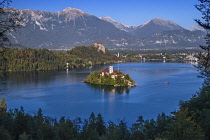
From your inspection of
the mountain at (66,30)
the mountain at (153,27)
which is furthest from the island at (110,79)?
the mountain at (153,27)

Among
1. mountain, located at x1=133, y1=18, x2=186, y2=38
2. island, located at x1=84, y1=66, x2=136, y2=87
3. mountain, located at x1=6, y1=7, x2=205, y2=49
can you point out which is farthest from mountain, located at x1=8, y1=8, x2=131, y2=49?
island, located at x1=84, y1=66, x2=136, y2=87

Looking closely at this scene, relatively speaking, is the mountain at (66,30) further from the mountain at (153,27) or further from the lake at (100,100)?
the lake at (100,100)

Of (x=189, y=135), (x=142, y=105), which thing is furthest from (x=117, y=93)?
(x=189, y=135)

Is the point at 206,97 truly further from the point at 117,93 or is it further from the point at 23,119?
the point at 117,93

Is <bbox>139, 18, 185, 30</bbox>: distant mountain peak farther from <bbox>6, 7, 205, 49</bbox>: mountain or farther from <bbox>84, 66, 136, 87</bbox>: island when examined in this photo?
<bbox>84, 66, 136, 87</bbox>: island

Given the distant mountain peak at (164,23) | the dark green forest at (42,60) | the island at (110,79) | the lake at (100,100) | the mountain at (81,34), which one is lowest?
the lake at (100,100)

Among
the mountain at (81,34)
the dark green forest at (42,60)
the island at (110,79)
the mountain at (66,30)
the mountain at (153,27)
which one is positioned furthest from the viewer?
the mountain at (153,27)

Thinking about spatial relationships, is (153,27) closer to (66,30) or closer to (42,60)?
(66,30)

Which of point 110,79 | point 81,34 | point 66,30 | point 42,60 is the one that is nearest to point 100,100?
point 110,79
